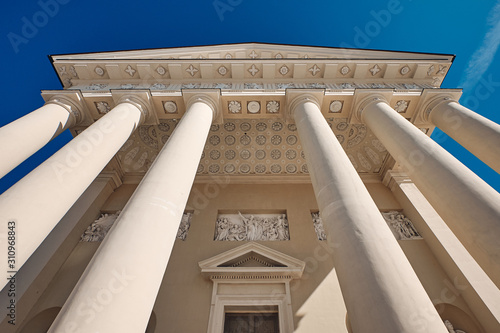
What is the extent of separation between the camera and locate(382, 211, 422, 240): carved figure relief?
12516 mm

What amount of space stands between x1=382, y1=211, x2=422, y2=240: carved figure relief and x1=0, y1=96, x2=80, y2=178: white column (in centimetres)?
1564

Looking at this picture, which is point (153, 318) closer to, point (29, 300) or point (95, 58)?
point (29, 300)

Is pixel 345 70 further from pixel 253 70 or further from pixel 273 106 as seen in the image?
pixel 273 106

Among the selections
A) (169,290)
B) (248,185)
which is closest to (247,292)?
(169,290)

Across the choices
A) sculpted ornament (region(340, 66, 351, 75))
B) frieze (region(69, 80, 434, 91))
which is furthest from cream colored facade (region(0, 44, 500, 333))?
sculpted ornament (region(340, 66, 351, 75))

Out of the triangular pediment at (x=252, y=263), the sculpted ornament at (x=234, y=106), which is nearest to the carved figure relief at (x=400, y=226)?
the triangular pediment at (x=252, y=263)

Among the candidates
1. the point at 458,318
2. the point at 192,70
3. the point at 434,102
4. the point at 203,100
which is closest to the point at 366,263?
the point at 203,100

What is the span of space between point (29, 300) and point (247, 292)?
8.47 m

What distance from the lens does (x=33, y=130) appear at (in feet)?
26.8

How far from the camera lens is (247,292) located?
10.2 meters

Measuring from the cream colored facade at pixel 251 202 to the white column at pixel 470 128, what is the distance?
6 centimetres

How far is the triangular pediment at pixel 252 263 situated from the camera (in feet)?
34.3

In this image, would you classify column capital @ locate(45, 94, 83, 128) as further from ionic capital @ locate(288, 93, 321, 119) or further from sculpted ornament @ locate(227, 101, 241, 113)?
ionic capital @ locate(288, 93, 321, 119)

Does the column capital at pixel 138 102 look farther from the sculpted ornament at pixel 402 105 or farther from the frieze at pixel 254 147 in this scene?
the sculpted ornament at pixel 402 105
